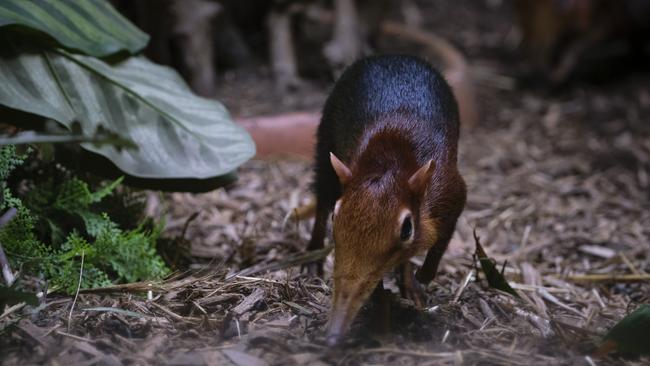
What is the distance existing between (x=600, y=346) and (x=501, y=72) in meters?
5.77

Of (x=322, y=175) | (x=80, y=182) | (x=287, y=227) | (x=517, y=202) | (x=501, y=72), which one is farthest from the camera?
(x=501, y=72)

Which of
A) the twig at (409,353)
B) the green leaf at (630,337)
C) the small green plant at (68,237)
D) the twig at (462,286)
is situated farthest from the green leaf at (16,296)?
the green leaf at (630,337)

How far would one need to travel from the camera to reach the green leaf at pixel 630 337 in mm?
2494

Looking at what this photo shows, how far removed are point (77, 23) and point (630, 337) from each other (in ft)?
7.84

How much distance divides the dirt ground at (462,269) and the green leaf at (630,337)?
51 millimetres

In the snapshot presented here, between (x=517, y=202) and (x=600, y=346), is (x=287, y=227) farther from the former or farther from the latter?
(x=600, y=346)

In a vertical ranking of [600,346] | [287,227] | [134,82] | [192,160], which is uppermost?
[134,82]

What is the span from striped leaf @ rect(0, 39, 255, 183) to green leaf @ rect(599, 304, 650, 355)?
171 centimetres

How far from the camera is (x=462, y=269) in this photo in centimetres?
379

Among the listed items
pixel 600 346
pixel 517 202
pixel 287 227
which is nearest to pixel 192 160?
pixel 287 227

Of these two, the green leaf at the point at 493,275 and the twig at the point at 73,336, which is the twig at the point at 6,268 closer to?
the twig at the point at 73,336

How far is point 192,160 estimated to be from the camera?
344cm

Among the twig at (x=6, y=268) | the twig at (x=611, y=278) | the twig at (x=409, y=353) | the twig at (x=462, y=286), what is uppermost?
the twig at (x=6, y=268)

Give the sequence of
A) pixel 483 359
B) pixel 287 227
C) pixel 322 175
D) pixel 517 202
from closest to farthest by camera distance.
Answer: pixel 483 359 < pixel 322 175 < pixel 287 227 < pixel 517 202
